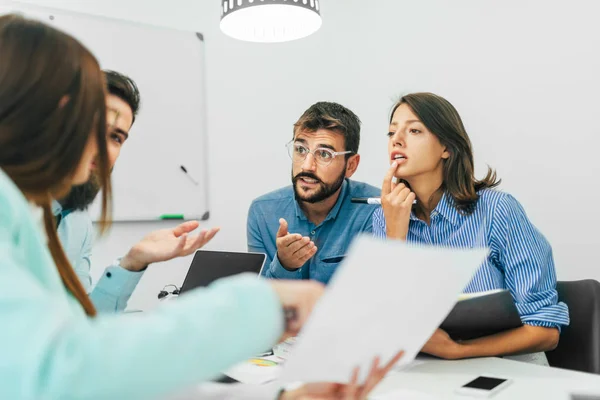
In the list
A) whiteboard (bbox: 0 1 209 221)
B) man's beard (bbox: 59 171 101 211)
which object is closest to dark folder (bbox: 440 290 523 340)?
man's beard (bbox: 59 171 101 211)

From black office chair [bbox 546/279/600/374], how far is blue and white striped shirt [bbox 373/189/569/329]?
0.05m

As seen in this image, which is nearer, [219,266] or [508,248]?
[508,248]

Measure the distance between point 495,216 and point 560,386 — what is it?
0.61 meters

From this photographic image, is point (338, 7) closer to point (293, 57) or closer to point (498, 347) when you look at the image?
point (293, 57)

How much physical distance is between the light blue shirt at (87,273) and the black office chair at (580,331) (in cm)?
107

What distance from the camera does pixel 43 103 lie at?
48 centimetres

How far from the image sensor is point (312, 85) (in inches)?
116

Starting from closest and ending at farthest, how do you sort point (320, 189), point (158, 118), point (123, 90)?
point (123, 90) < point (320, 189) < point (158, 118)

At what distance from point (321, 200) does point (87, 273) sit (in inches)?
35.7

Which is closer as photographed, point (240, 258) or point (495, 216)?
point (495, 216)

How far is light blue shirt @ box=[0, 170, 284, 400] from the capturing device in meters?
0.35

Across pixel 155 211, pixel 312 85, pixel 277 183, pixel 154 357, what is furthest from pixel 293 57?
pixel 154 357

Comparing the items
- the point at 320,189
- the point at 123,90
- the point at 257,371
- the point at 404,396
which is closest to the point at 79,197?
the point at 123,90

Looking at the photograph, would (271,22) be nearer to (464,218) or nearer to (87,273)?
(464,218)
